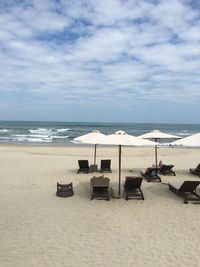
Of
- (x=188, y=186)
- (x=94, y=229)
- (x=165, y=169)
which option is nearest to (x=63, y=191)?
(x=94, y=229)

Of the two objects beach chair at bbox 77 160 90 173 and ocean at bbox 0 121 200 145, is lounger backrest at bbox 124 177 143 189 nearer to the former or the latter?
beach chair at bbox 77 160 90 173

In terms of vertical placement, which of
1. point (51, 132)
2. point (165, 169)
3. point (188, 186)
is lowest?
point (51, 132)

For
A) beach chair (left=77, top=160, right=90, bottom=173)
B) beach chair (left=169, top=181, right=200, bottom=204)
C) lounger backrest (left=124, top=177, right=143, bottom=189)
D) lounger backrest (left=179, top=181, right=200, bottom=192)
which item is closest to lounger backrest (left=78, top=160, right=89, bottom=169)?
beach chair (left=77, top=160, right=90, bottom=173)

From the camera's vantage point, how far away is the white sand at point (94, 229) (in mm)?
5277

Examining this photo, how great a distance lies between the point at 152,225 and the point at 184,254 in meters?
1.42

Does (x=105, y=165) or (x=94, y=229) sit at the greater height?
(x=105, y=165)

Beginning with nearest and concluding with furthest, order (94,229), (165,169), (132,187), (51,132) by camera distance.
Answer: (94,229) < (132,187) < (165,169) < (51,132)

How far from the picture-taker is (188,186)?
29.1 ft

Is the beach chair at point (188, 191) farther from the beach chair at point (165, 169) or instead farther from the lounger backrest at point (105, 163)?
the lounger backrest at point (105, 163)

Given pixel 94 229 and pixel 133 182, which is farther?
pixel 133 182

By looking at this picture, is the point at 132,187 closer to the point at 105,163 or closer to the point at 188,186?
the point at 188,186

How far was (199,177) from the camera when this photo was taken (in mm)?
12492

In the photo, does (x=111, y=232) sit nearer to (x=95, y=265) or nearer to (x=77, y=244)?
(x=77, y=244)

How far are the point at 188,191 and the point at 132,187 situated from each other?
1.65 metres
